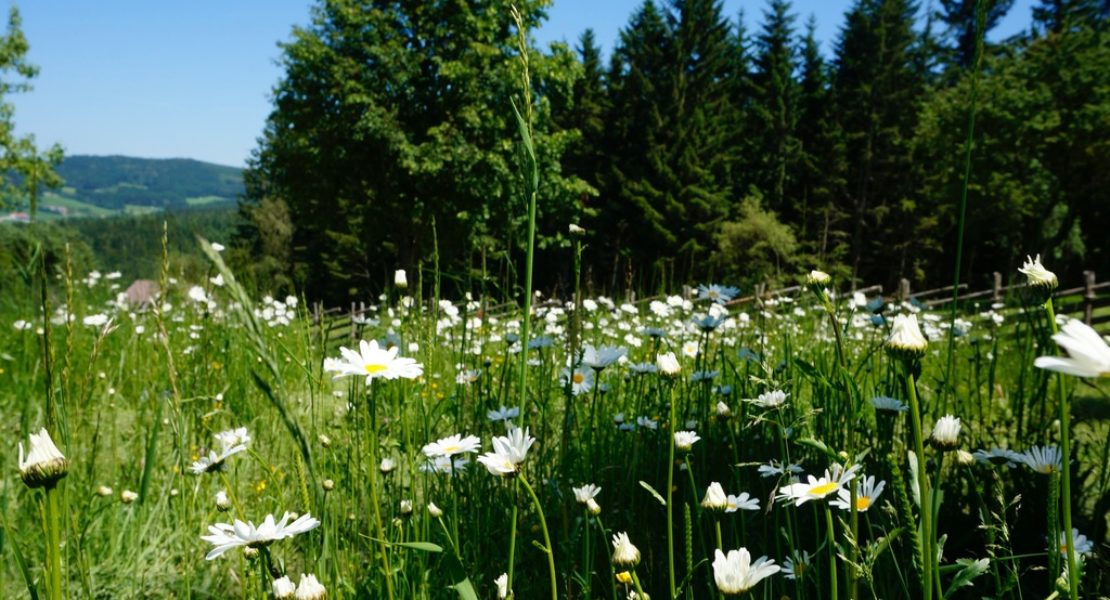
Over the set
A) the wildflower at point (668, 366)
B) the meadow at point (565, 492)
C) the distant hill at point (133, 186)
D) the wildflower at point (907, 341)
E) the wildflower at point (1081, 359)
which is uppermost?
the distant hill at point (133, 186)

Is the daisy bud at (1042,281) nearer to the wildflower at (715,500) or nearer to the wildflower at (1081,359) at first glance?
the wildflower at (1081,359)

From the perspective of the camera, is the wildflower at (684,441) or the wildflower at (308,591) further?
the wildflower at (684,441)

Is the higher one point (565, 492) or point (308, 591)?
point (308, 591)

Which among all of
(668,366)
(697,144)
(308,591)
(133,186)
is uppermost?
(133,186)

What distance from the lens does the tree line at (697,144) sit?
15.6m

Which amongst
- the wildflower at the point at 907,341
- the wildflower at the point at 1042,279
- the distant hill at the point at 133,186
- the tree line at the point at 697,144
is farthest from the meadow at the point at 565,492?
the distant hill at the point at 133,186

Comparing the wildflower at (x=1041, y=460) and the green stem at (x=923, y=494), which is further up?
the green stem at (x=923, y=494)

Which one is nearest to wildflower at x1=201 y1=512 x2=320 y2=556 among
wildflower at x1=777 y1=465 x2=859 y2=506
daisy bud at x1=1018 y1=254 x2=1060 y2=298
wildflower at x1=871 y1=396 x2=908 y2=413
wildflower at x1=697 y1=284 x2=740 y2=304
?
wildflower at x1=777 y1=465 x2=859 y2=506

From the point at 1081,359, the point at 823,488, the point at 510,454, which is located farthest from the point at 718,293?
the point at 1081,359

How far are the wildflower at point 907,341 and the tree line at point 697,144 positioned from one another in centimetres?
1019

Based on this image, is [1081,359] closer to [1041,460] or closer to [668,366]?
[668,366]

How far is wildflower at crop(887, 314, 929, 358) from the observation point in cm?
61

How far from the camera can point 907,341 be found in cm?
62

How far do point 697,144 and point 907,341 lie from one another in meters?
23.8
